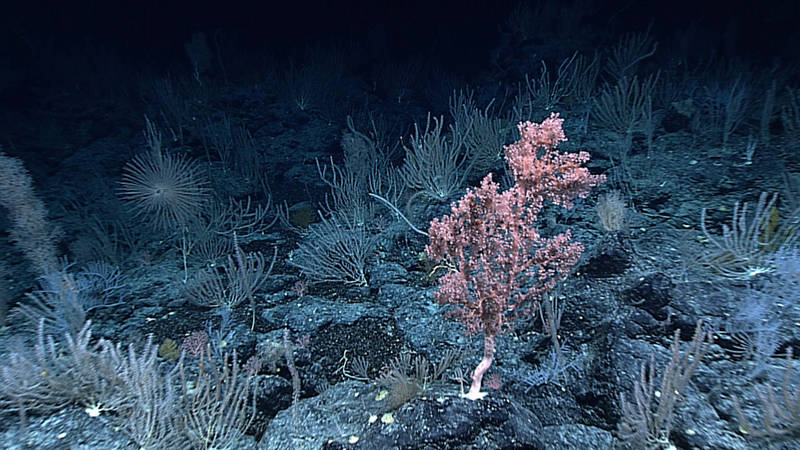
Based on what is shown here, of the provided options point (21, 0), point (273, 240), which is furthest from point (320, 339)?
point (21, 0)

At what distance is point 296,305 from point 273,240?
5.66 ft

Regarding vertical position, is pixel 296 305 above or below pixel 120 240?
below

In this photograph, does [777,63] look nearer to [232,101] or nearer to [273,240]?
[273,240]

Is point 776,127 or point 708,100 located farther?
point 708,100

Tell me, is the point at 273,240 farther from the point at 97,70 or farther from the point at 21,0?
the point at 21,0

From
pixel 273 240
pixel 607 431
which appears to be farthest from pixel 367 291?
pixel 607 431

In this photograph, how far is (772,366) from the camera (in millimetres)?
2418

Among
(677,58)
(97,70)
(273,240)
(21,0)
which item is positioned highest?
(21,0)

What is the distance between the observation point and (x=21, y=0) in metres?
14.3

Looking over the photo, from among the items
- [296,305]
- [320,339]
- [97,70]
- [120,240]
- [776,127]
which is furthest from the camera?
[97,70]

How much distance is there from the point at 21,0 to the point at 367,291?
64.3 feet

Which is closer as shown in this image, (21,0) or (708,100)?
(708,100)

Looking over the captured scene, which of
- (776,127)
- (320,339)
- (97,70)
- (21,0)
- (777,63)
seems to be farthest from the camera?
(21,0)

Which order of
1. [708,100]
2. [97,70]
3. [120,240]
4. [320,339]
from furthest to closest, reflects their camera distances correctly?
[97,70], [708,100], [120,240], [320,339]
